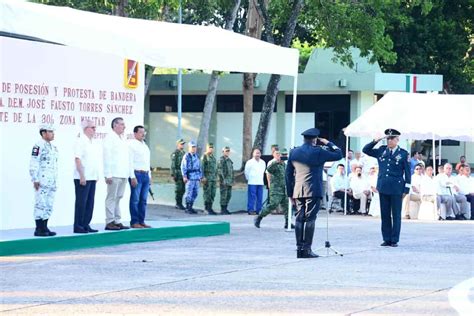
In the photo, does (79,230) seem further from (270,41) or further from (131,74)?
(270,41)

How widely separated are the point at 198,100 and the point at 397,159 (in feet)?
112

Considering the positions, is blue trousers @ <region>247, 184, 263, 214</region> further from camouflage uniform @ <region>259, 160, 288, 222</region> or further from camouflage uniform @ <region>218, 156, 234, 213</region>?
camouflage uniform @ <region>259, 160, 288, 222</region>

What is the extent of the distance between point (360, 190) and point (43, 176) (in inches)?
561

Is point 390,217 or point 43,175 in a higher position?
point 43,175

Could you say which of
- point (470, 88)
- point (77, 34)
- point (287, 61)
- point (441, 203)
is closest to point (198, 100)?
point (470, 88)

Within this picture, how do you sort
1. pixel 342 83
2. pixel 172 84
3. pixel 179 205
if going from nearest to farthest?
1. pixel 179 205
2. pixel 342 83
3. pixel 172 84

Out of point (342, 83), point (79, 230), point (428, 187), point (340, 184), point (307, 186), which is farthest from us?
point (342, 83)

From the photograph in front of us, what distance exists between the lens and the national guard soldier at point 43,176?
17.4 m

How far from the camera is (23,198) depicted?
1902cm

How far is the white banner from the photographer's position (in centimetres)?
1875

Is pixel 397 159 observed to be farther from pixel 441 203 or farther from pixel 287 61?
pixel 441 203

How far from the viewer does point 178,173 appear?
2881 centimetres

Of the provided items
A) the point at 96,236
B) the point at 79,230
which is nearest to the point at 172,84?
the point at 79,230

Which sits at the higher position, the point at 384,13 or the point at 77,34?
the point at 384,13
